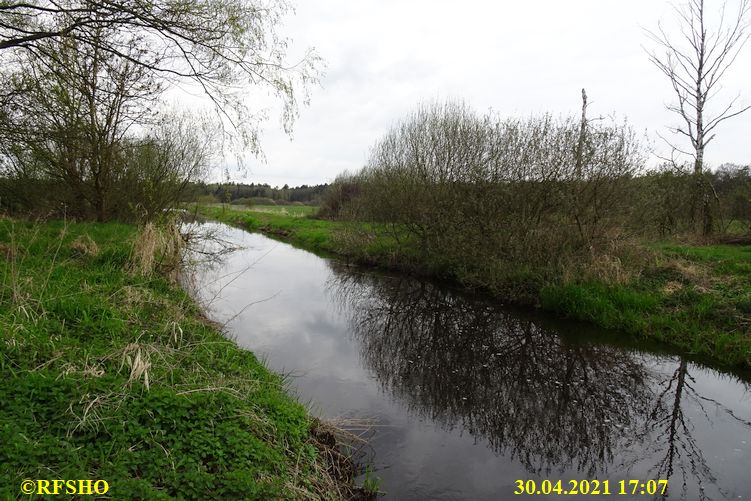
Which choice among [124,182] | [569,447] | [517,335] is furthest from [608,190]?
[124,182]

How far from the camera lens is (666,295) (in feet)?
29.5

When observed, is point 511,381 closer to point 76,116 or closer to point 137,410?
point 137,410

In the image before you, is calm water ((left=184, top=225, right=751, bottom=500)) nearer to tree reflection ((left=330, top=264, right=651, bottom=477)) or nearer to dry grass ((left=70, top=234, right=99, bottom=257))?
tree reflection ((left=330, top=264, right=651, bottom=477))

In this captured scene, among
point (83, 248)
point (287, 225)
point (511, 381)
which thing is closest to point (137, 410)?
point (511, 381)

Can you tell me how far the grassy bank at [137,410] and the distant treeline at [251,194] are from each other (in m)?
14.0

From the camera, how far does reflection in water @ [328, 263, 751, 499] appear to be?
474 cm

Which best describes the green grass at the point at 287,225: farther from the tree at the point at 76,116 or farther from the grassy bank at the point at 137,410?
the grassy bank at the point at 137,410

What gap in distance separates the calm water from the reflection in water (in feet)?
0.07

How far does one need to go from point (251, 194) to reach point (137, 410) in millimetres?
57028

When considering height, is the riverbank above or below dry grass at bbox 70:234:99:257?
below

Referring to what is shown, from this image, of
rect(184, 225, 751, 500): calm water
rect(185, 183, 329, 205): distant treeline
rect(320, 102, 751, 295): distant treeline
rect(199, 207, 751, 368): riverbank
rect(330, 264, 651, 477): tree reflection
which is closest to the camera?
rect(184, 225, 751, 500): calm water

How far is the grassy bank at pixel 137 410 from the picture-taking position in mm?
2773

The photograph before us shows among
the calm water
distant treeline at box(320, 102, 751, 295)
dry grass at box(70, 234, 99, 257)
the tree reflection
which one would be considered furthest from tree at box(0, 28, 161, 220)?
distant treeline at box(320, 102, 751, 295)

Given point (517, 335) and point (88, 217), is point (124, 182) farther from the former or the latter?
point (517, 335)
